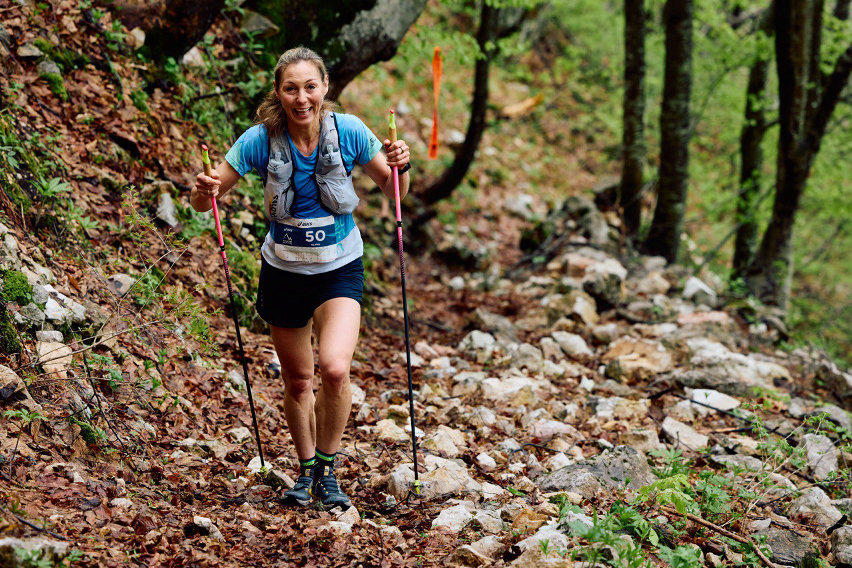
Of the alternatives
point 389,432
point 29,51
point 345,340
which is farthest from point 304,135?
point 29,51

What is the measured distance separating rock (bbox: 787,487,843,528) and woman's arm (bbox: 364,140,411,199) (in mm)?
3456

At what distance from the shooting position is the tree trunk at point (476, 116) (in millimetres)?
11703

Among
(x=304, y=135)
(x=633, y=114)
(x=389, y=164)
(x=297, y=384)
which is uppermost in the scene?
(x=304, y=135)

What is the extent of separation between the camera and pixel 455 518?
4.13 m

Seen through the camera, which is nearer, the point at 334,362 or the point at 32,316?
the point at 334,362

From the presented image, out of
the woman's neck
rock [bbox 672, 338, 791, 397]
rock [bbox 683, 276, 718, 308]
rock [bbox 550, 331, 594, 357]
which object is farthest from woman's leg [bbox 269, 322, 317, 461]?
rock [bbox 683, 276, 718, 308]

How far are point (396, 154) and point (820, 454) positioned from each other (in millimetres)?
4182

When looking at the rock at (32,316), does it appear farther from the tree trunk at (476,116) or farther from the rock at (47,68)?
the tree trunk at (476,116)

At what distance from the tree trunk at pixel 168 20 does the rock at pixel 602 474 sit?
224 inches

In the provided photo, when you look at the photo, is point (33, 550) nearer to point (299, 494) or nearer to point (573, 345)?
point (299, 494)

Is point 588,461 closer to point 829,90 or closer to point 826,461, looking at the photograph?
point 826,461

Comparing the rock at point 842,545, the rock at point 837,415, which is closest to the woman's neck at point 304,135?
the rock at point 842,545

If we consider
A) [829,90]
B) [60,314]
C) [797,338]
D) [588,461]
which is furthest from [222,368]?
[829,90]

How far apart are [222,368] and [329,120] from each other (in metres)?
2.60
